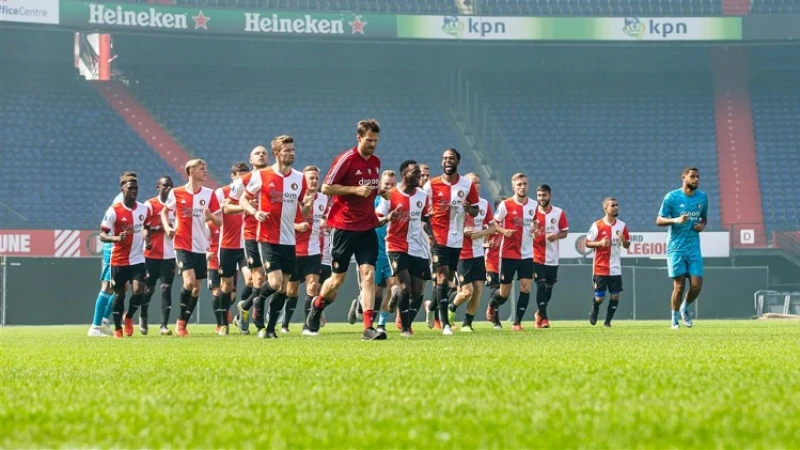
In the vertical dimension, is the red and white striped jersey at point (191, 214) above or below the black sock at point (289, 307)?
above

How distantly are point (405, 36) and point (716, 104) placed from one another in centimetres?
1106

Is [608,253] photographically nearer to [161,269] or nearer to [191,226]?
[191,226]

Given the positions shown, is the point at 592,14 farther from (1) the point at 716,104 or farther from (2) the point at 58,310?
(2) the point at 58,310

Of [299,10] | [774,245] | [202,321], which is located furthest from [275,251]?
[299,10]

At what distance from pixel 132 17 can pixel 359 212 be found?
27525 millimetres

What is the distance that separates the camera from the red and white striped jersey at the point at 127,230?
1501 centimetres

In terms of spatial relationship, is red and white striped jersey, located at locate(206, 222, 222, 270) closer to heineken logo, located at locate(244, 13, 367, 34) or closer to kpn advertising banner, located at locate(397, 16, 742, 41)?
heineken logo, located at locate(244, 13, 367, 34)

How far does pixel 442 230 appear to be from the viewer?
13930 mm

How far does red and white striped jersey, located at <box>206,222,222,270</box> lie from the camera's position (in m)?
17.3

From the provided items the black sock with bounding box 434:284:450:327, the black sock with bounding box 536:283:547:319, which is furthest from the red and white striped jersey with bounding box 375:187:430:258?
the black sock with bounding box 536:283:547:319

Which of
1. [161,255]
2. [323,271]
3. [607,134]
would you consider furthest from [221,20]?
[161,255]

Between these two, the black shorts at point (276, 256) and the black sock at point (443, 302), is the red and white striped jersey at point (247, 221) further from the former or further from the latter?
the black sock at point (443, 302)

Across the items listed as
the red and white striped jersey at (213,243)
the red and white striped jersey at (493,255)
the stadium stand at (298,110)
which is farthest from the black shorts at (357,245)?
the stadium stand at (298,110)

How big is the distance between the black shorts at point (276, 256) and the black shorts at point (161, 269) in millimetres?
3088
